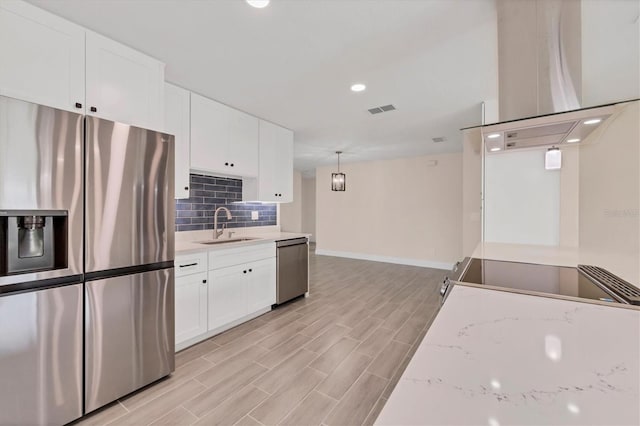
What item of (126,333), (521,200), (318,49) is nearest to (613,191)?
(521,200)

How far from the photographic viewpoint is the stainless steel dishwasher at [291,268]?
3388 millimetres

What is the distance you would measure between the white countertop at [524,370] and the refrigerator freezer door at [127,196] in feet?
6.10

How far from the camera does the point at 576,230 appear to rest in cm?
262

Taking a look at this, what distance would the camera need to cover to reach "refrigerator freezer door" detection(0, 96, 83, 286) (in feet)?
4.42

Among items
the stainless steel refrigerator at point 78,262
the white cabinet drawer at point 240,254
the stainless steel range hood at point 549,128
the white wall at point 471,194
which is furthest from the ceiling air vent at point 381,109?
the stainless steel refrigerator at point 78,262

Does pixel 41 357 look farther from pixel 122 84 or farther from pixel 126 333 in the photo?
pixel 122 84

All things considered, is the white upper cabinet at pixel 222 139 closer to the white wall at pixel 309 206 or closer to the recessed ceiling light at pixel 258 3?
the recessed ceiling light at pixel 258 3

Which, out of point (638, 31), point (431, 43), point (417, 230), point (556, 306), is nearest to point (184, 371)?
point (556, 306)

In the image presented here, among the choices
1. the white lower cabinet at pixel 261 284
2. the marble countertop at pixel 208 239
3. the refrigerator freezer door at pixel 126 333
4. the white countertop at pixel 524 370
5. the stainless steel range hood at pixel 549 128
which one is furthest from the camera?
the white lower cabinet at pixel 261 284

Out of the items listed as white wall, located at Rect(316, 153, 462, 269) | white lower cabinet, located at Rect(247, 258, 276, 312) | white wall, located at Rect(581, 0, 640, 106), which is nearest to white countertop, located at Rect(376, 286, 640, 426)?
white wall, located at Rect(581, 0, 640, 106)

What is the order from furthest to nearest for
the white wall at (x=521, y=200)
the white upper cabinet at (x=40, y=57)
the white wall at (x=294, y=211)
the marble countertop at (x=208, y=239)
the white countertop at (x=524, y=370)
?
the white wall at (x=294, y=211), the white wall at (x=521, y=200), the marble countertop at (x=208, y=239), the white upper cabinet at (x=40, y=57), the white countertop at (x=524, y=370)

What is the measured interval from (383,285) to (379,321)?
4.89 feet

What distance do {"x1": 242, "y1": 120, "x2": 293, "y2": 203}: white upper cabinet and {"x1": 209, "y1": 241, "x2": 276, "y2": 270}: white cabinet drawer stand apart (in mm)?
690

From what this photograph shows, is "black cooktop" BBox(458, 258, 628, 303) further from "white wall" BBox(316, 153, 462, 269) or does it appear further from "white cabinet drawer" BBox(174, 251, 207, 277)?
"white wall" BBox(316, 153, 462, 269)
